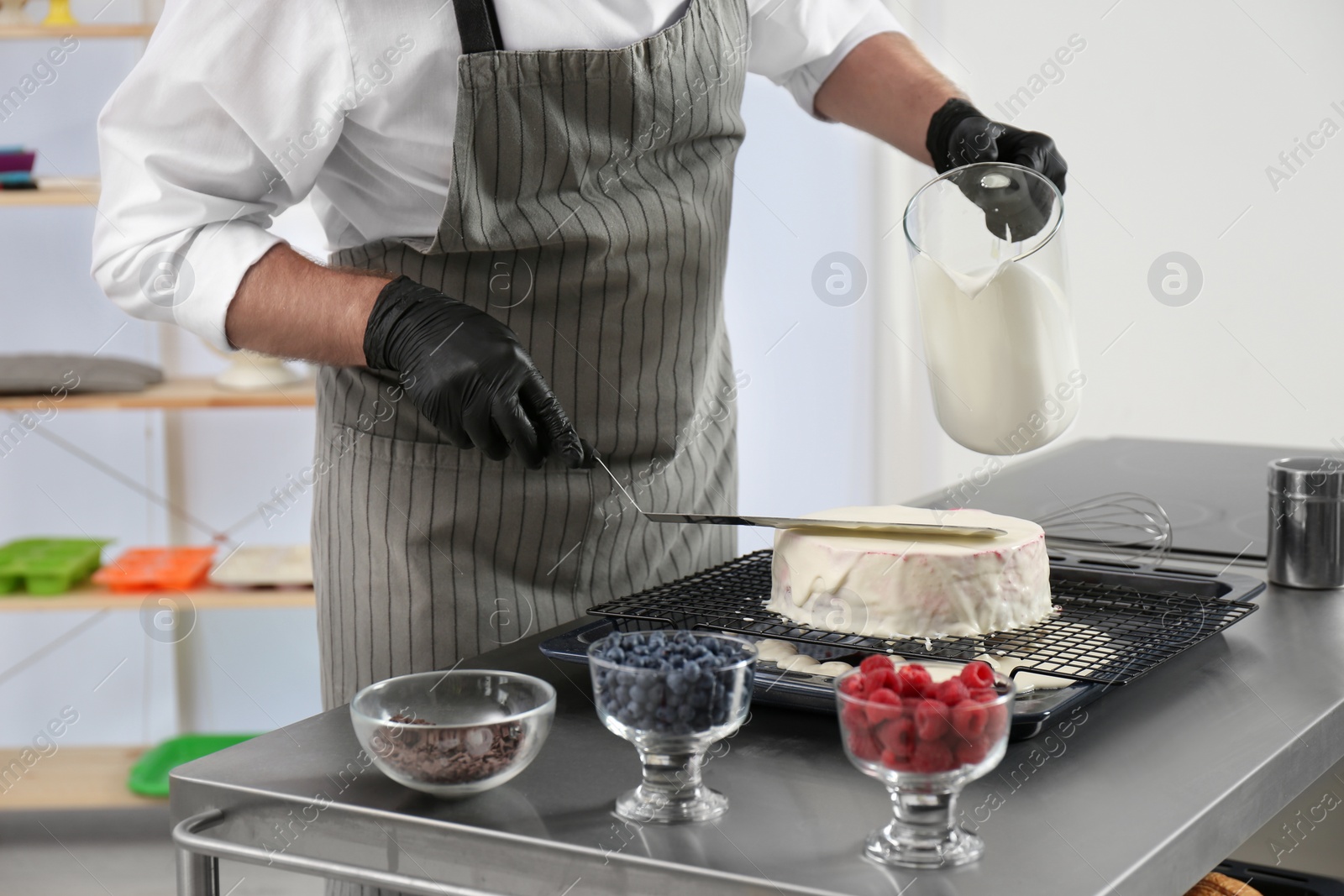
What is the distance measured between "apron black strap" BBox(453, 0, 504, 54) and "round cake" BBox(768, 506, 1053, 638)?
55 cm

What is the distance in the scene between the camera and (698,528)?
5.01 feet

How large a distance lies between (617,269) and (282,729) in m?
0.59

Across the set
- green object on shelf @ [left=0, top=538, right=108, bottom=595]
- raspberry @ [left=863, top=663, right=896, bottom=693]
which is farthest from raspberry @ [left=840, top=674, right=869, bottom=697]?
green object on shelf @ [left=0, top=538, right=108, bottom=595]

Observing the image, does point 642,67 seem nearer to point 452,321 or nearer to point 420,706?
point 452,321

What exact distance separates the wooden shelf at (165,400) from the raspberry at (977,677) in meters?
1.85

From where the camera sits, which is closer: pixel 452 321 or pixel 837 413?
pixel 452 321

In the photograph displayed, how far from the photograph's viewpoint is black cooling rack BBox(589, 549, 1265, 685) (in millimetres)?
1010

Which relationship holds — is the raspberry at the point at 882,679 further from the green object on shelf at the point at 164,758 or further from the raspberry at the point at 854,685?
the green object on shelf at the point at 164,758

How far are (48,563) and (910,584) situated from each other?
1.97m

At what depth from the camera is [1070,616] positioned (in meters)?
1.18

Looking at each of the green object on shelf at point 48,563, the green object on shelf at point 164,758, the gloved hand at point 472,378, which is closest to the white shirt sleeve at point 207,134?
the gloved hand at point 472,378

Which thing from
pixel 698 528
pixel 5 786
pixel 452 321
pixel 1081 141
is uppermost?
pixel 1081 141

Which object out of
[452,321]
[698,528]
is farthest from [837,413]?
[452,321]

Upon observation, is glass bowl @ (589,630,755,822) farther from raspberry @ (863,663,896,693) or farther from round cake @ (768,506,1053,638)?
round cake @ (768,506,1053,638)
